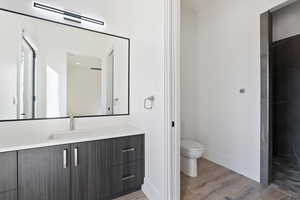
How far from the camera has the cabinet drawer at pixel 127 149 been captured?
170cm

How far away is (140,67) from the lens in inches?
79.4

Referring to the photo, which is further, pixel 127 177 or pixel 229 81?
pixel 229 81

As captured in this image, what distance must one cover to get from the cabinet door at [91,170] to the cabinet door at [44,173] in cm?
7

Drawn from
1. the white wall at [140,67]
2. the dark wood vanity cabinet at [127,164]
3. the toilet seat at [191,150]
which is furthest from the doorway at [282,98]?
the dark wood vanity cabinet at [127,164]

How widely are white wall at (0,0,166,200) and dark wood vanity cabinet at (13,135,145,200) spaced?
0.67 ft

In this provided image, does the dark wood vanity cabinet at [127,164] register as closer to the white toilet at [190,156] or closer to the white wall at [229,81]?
the white toilet at [190,156]

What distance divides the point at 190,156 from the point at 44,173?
1.69m

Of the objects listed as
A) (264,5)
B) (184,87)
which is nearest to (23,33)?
(184,87)

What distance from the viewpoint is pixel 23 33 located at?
1690mm

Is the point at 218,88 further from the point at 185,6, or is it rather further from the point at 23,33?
the point at 23,33

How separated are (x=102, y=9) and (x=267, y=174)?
3.07 meters

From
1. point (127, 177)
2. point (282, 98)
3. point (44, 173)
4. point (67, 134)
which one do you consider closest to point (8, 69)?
point (67, 134)

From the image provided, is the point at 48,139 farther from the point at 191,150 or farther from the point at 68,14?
the point at 191,150

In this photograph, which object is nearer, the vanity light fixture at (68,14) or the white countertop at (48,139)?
the white countertop at (48,139)
